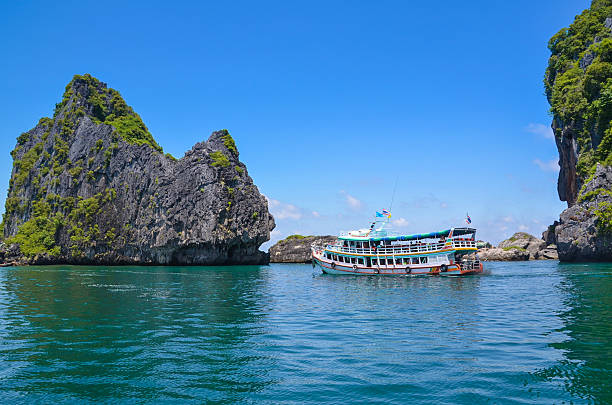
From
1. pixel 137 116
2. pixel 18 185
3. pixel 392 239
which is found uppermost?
pixel 137 116

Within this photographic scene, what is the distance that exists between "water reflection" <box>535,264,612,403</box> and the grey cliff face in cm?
4238

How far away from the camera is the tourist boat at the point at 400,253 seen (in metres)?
50.3

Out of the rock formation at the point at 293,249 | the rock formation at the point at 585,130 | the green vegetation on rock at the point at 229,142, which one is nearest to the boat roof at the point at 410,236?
the rock formation at the point at 585,130

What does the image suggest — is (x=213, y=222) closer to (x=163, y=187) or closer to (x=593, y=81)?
(x=163, y=187)

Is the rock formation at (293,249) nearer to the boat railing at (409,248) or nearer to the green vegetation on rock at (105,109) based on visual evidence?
the green vegetation on rock at (105,109)

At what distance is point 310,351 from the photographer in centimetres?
1486

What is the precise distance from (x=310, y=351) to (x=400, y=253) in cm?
4033

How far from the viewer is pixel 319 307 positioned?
26.2 m

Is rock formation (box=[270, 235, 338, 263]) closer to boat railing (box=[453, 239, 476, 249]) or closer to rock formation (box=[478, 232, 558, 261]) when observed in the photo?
rock formation (box=[478, 232, 558, 261])

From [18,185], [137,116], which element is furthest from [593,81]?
[18,185]

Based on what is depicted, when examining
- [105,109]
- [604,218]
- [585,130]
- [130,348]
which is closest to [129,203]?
[105,109]

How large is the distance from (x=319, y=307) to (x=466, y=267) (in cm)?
3148

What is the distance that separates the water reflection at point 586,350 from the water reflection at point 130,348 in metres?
8.23

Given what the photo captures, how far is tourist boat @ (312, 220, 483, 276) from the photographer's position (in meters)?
50.3
